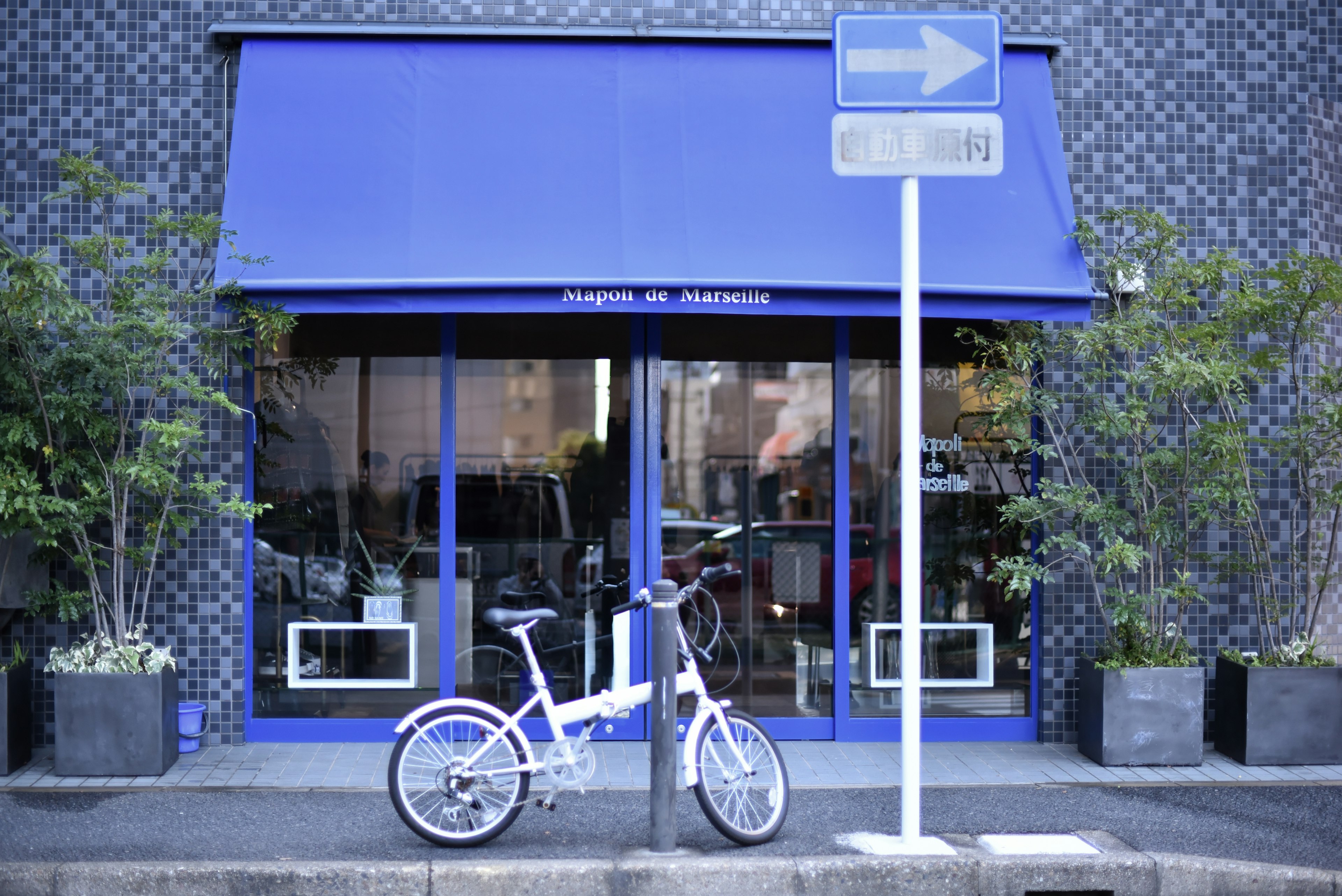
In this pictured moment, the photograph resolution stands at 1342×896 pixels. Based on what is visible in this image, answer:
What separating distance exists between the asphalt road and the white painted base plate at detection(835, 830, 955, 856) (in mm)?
83

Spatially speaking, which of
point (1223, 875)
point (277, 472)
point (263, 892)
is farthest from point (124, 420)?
point (1223, 875)

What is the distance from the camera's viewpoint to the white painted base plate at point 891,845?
4.36 metres

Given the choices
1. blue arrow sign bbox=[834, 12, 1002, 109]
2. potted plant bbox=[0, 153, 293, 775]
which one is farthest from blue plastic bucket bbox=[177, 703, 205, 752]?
blue arrow sign bbox=[834, 12, 1002, 109]

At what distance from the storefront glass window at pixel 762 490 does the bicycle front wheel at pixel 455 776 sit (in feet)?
7.58

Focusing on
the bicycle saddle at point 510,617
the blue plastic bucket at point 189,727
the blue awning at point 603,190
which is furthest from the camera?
the blue plastic bucket at point 189,727

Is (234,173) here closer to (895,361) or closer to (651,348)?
(651,348)

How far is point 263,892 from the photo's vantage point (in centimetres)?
420

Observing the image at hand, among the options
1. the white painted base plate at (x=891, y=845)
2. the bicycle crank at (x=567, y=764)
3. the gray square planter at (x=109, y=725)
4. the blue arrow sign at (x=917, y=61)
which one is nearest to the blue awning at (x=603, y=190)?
the blue arrow sign at (x=917, y=61)

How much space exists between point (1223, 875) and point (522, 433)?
432cm

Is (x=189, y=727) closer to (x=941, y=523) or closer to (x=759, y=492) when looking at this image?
(x=759, y=492)

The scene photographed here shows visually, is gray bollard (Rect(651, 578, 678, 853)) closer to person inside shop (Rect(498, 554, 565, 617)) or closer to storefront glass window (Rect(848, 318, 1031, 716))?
person inside shop (Rect(498, 554, 565, 617))

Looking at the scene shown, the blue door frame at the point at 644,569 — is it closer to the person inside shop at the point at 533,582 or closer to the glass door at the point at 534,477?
the glass door at the point at 534,477

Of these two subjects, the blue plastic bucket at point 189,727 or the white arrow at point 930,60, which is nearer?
the white arrow at point 930,60

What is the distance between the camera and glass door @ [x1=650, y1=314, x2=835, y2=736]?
665cm
